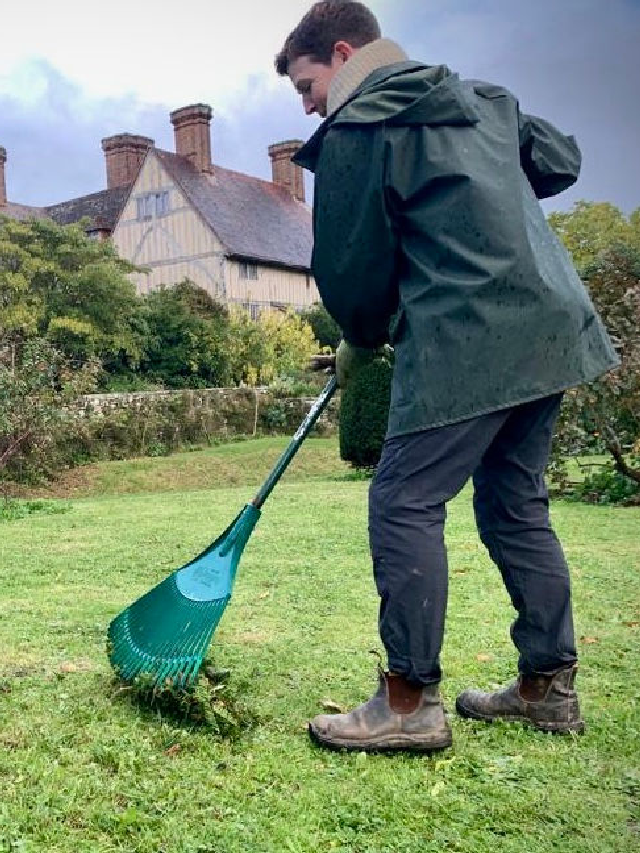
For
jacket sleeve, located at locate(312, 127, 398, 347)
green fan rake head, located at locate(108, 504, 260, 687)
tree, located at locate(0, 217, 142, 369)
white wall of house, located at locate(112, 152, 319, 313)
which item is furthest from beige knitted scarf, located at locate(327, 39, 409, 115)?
white wall of house, located at locate(112, 152, 319, 313)

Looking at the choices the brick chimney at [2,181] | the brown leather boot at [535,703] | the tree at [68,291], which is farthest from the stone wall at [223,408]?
the brick chimney at [2,181]

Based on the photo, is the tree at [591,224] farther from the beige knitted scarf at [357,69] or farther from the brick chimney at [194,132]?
the beige knitted scarf at [357,69]

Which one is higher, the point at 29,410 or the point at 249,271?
the point at 249,271

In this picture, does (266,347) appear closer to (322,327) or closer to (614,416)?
(322,327)

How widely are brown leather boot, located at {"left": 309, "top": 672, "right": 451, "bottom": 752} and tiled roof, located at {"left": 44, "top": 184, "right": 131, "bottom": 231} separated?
31941 millimetres

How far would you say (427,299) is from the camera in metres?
2.41

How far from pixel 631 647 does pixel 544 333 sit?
1.60 meters

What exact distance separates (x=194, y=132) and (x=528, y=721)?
31.2 metres

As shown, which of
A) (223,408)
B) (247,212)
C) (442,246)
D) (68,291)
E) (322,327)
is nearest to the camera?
(442,246)

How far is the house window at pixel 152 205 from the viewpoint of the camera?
102 feet

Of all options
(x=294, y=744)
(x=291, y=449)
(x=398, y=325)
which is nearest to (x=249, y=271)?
(x=291, y=449)

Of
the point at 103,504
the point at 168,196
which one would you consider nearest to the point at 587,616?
the point at 103,504

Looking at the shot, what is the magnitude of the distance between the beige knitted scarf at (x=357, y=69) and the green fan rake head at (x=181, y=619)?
120 centimetres

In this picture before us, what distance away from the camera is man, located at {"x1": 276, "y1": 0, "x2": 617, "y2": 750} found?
239cm
